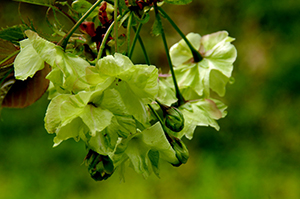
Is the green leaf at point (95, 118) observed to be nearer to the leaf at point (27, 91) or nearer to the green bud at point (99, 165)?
the green bud at point (99, 165)

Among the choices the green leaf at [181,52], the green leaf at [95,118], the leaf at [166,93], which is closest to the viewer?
the green leaf at [95,118]

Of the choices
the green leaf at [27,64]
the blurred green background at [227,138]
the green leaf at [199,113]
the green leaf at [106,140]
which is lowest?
the blurred green background at [227,138]

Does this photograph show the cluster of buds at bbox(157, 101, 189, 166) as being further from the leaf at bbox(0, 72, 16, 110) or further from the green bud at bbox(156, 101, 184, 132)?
the leaf at bbox(0, 72, 16, 110)

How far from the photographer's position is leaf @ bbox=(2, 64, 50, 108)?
0.41 metres

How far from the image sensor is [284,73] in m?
1.76

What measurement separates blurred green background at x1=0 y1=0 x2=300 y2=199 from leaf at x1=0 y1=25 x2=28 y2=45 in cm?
125

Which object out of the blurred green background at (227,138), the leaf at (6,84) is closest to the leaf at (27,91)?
the leaf at (6,84)

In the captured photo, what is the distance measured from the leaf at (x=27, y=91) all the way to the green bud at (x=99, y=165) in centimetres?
15

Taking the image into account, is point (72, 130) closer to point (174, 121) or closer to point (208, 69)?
point (174, 121)

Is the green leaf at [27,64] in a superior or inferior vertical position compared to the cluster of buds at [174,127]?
superior

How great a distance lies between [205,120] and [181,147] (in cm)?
8

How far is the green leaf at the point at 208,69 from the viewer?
0.43 meters

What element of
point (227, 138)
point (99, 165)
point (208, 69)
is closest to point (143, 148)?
point (99, 165)

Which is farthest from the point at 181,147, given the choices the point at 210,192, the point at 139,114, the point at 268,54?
A: the point at 268,54
